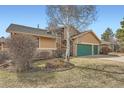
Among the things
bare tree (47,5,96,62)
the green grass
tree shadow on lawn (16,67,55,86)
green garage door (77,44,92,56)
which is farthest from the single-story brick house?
the green grass

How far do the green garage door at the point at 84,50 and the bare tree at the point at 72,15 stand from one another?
946 cm

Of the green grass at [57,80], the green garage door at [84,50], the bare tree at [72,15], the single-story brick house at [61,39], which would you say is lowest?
the green grass at [57,80]

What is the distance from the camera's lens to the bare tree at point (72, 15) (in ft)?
49.5

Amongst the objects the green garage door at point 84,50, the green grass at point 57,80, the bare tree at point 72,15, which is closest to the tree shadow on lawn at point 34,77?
the green grass at point 57,80

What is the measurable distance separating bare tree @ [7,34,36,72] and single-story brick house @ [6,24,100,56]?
20.7 feet

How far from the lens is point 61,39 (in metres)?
24.0

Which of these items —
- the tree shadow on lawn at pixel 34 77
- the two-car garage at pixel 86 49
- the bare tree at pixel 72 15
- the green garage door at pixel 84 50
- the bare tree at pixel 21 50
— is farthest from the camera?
the two-car garage at pixel 86 49

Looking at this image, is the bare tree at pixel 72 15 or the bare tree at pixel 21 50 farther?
the bare tree at pixel 72 15

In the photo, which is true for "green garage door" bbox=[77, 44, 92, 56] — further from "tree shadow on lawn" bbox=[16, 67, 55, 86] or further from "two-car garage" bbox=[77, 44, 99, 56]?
"tree shadow on lawn" bbox=[16, 67, 55, 86]

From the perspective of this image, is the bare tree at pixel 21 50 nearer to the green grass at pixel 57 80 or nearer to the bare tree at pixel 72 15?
the green grass at pixel 57 80

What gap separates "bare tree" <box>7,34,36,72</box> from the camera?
34.6 ft

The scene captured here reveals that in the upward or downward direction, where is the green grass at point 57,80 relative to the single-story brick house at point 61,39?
downward

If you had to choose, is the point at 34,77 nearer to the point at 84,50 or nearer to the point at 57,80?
the point at 57,80
